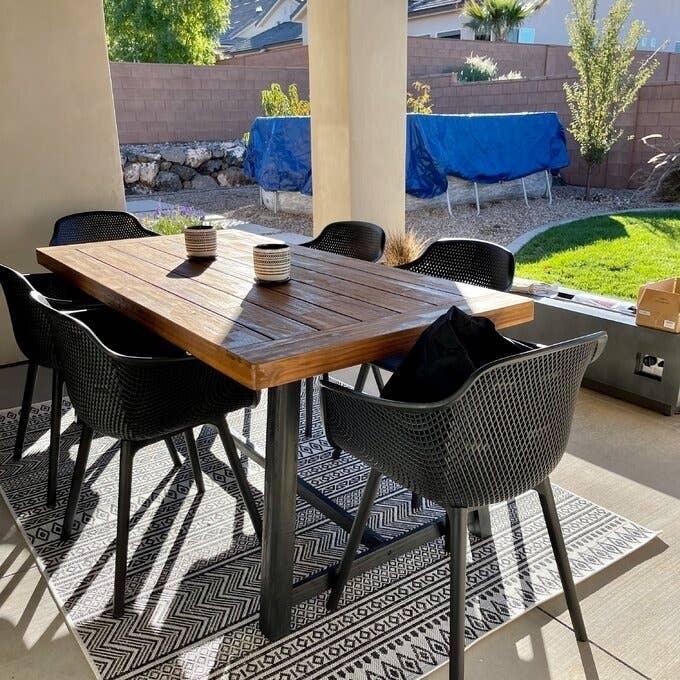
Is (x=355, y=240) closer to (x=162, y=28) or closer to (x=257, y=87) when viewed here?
(x=257, y=87)

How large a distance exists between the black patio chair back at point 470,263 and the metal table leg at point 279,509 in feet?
3.70

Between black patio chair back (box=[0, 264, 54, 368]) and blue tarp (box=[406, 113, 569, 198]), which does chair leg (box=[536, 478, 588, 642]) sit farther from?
blue tarp (box=[406, 113, 569, 198])

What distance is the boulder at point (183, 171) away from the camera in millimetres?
10180

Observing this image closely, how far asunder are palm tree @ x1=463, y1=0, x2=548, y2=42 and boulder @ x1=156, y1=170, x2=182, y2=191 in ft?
27.5

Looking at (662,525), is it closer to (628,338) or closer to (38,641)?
(628,338)

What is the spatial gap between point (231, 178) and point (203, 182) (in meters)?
0.45

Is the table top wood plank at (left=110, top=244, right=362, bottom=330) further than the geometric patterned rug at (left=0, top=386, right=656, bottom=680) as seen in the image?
Yes

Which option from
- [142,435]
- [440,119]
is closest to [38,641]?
[142,435]

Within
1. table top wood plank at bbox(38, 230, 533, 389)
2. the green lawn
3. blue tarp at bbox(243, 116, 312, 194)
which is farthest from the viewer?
blue tarp at bbox(243, 116, 312, 194)

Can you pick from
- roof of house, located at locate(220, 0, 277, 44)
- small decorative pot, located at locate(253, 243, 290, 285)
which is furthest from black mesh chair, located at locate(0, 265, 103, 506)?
roof of house, located at locate(220, 0, 277, 44)

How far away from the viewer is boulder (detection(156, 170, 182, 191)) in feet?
32.9

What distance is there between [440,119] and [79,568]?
19.0 feet

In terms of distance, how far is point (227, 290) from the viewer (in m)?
2.12

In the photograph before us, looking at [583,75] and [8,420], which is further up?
[583,75]
